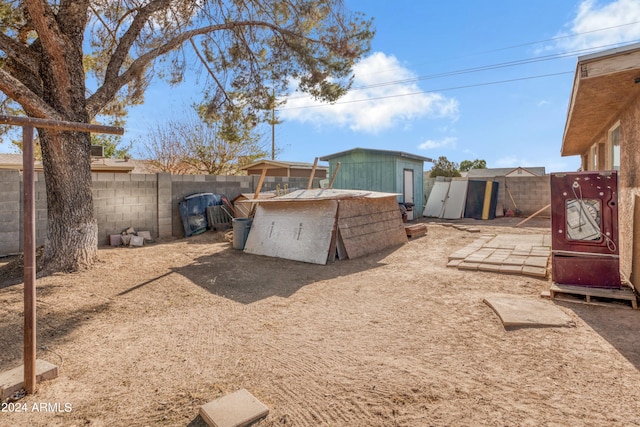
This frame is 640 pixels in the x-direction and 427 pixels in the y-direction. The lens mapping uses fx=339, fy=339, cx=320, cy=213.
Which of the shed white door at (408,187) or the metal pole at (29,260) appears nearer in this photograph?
the metal pole at (29,260)

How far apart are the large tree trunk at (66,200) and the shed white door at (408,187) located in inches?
402

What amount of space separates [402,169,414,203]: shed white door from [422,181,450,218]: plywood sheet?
1.31 m

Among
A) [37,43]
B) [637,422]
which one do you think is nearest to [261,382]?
[637,422]

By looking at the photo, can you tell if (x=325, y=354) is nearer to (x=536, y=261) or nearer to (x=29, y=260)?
(x=29, y=260)

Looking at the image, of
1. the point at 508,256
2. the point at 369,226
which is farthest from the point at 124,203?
the point at 508,256

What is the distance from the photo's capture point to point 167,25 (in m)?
7.07

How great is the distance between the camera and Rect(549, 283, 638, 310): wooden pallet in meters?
3.61

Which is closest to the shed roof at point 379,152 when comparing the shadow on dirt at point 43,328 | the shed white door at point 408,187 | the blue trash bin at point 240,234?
the shed white door at point 408,187

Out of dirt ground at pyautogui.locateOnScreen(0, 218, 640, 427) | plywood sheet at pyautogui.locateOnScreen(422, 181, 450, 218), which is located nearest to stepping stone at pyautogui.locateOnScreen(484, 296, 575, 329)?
dirt ground at pyautogui.locateOnScreen(0, 218, 640, 427)

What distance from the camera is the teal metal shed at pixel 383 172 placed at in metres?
12.5

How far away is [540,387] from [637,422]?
1.46ft

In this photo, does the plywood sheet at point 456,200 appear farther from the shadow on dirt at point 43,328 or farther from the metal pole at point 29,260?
the metal pole at point 29,260

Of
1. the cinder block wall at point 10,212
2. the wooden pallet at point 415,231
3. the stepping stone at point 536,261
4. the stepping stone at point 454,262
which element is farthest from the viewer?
the wooden pallet at point 415,231

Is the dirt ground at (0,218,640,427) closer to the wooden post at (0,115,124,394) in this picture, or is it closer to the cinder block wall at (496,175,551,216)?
the wooden post at (0,115,124,394)
